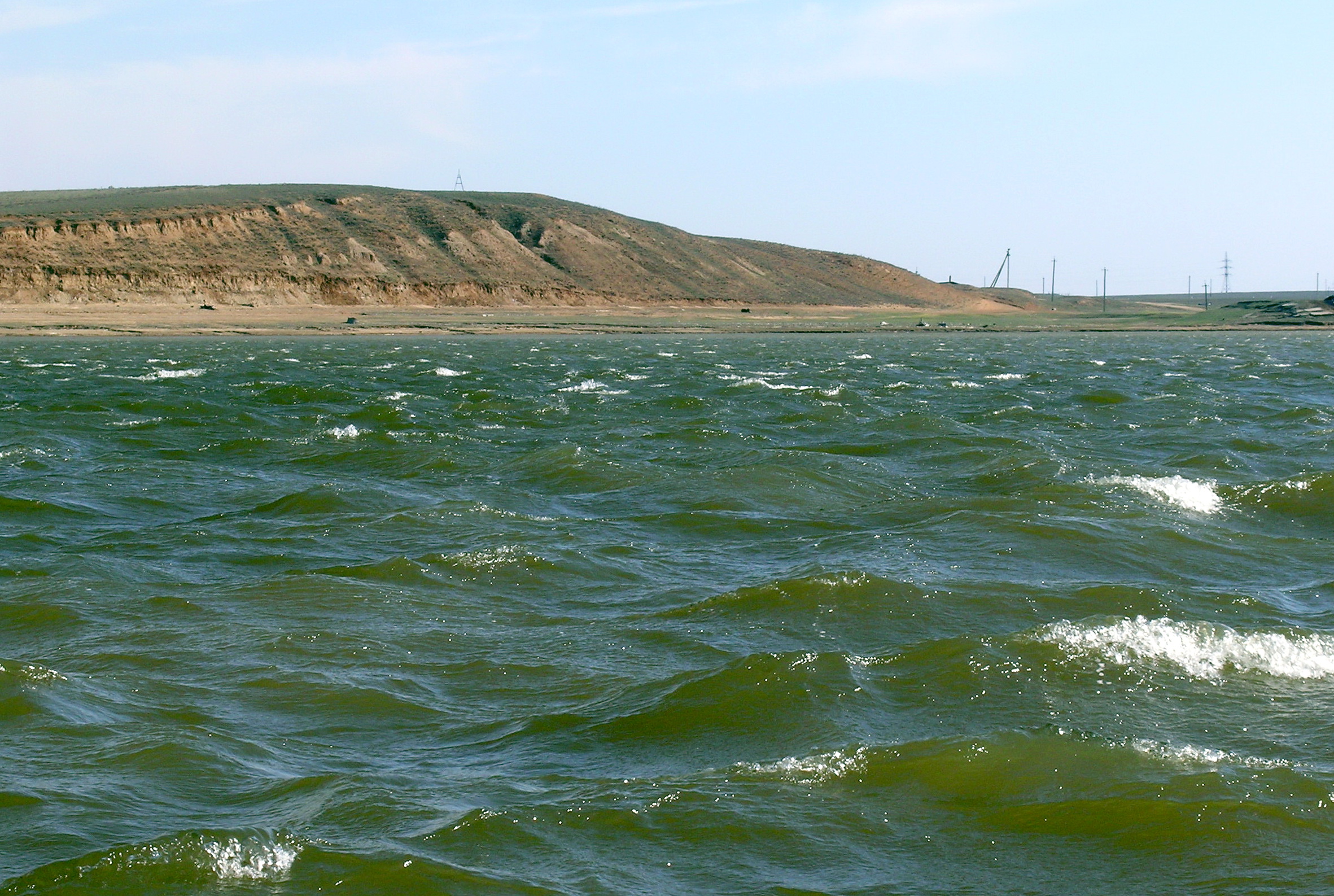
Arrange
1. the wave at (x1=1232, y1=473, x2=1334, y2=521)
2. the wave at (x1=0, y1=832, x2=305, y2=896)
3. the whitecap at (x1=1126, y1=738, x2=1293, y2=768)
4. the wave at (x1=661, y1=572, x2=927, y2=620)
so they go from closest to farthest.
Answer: the wave at (x1=0, y1=832, x2=305, y2=896)
the whitecap at (x1=1126, y1=738, x2=1293, y2=768)
the wave at (x1=661, y1=572, x2=927, y2=620)
the wave at (x1=1232, y1=473, x2=1334, y2=521)

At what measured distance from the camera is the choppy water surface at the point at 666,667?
6.30m

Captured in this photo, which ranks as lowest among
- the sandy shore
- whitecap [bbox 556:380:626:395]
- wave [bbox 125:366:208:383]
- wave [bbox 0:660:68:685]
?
wave [bbox 0:660:68:685]

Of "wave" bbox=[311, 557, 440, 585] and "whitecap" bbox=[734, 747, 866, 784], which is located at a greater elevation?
"wave" bbox=[311, 557, 440, 585]

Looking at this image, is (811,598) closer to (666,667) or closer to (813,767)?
(666,667)

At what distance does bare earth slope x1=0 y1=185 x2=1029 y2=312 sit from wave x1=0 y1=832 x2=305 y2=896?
8171 cm

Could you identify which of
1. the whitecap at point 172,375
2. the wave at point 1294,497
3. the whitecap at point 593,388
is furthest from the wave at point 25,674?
the whitecap at point 172,375

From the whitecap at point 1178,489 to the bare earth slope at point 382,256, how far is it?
7645cm

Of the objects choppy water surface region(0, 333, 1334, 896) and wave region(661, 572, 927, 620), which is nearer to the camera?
choppy water surface region(0, 333, 1334, 896)

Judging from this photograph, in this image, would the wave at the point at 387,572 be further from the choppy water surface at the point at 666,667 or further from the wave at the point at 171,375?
the wave at the point at 171,375

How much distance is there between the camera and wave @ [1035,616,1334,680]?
917 centimetres

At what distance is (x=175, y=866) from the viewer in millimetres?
5953

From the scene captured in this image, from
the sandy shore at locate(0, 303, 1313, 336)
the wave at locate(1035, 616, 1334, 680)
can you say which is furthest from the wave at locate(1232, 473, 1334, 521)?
the sandy shore at locate(0, 303, 1313, 336)

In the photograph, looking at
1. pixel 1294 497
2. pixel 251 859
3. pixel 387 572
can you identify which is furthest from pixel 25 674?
pixel 1294 497

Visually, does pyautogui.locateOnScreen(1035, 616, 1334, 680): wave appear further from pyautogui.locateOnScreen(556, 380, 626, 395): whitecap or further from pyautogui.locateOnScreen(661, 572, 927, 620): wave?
pyautogui.locateOnScreen(556, 380, 626, 395): whitecap
